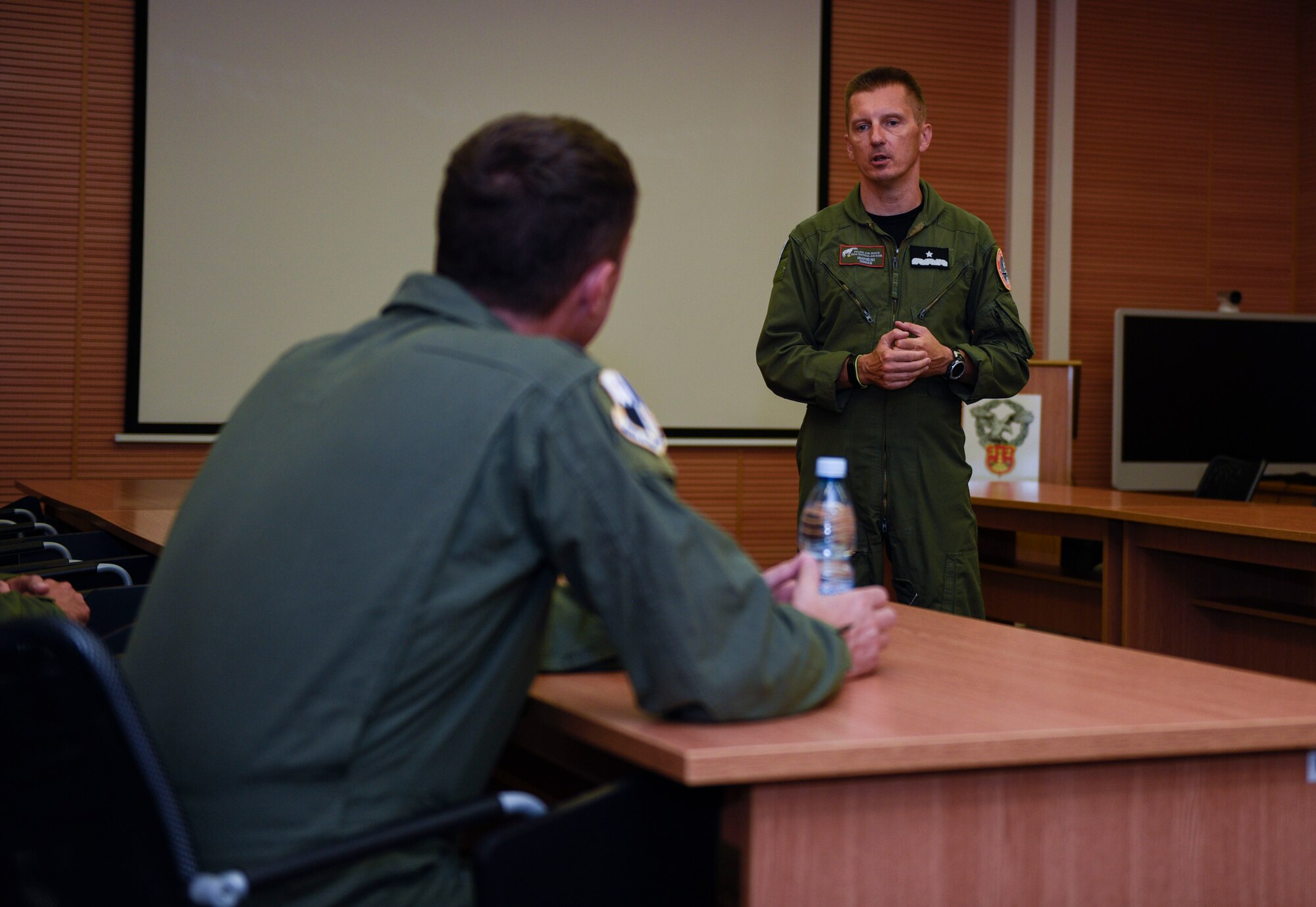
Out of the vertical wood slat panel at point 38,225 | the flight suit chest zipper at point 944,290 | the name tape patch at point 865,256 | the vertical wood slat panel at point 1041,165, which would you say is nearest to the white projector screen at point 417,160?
the vertical wood slat panel at point 38,225

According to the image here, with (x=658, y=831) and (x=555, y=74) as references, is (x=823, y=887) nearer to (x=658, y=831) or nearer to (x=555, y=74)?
(x=658, y=831)

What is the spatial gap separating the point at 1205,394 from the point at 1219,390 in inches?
3.3

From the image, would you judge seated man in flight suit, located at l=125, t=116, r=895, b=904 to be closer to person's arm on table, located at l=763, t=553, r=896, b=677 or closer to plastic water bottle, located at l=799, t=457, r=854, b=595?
person's arm on table, located at l=763, t=553, r=896, b=677

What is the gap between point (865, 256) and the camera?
2.89 m

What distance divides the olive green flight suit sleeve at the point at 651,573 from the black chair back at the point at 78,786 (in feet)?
1.28

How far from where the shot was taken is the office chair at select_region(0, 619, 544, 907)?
0.91m

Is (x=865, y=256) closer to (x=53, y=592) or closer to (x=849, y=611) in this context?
(x=849, y=611)

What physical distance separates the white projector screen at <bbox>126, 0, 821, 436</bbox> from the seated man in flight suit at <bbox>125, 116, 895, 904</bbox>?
166 inches

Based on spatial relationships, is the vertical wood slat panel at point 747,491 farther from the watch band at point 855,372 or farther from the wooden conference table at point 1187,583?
the watch band at point 855,372

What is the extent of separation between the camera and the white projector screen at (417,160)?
16.6ft

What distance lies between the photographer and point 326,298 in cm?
527

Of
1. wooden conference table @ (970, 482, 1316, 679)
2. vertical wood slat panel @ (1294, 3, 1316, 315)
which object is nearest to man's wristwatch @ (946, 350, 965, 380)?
wooden conference table @ (970, 482, 1316, 679)

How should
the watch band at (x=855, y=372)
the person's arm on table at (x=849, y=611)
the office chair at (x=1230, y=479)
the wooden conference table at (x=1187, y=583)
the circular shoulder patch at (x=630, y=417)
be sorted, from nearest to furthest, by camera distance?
1. the circular shoulder patch at (x=630, y=417)
2. the person's arm on table at (x=849, y=611)
3. the watch band at (x=855, y=372)
4. the wooden conference table at (x=1187, y=583)
5. the office chair at (x=1230, y=479)

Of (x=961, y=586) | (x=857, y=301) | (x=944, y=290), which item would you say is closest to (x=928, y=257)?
(x=944, y=290)
